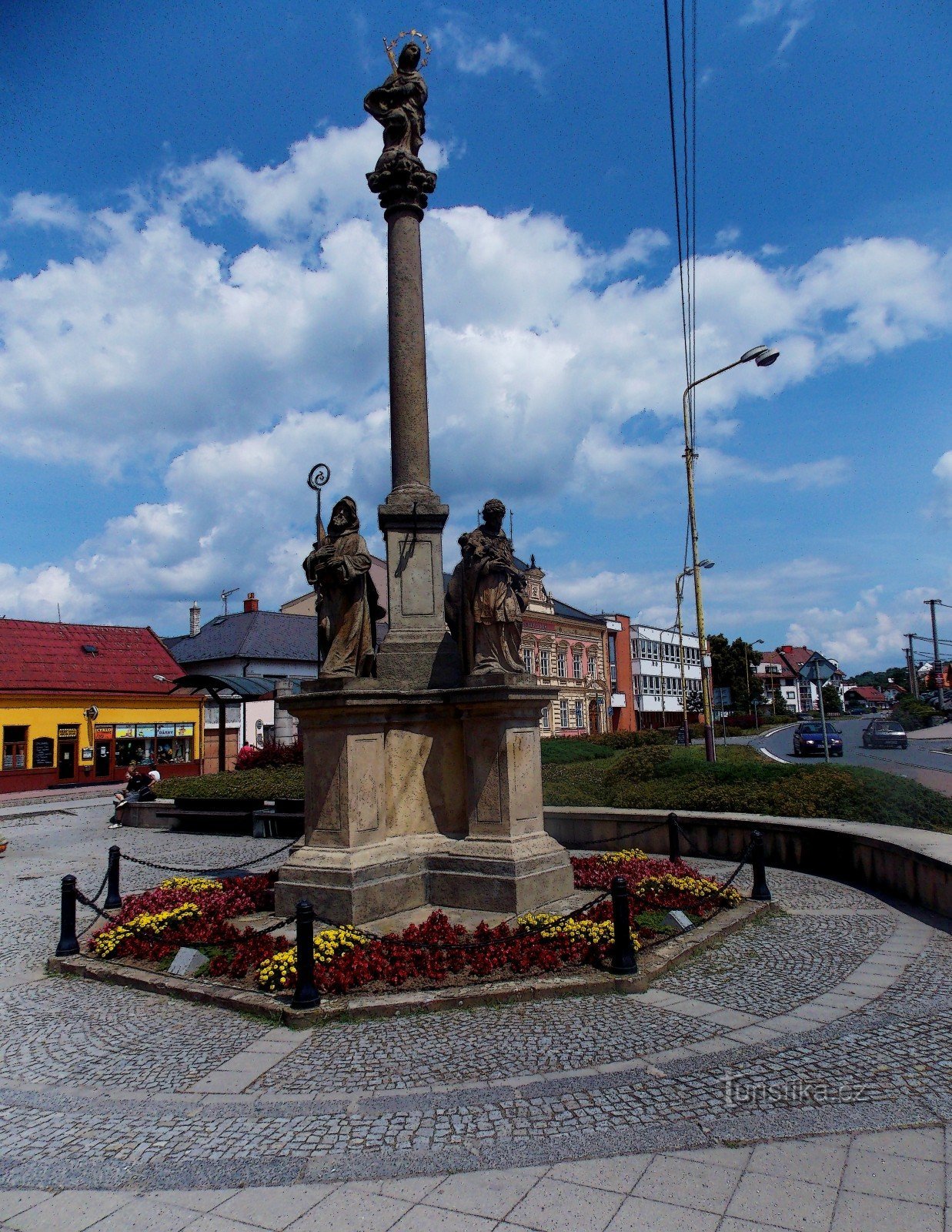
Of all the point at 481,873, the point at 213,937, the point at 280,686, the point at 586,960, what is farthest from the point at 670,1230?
the point at 280,686

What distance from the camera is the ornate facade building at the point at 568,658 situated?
190 feet

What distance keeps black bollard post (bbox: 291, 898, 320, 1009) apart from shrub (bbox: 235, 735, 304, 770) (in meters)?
17.4

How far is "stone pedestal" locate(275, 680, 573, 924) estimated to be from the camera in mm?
7910

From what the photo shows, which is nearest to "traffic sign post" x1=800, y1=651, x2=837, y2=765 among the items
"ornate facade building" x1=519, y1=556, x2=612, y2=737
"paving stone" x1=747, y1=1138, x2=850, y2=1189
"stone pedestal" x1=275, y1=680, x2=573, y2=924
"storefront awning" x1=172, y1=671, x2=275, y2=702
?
→ "stone pedestal" x1=275, y1=680, x2=573, y2=924

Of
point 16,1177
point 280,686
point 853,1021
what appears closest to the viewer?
point 16,1177

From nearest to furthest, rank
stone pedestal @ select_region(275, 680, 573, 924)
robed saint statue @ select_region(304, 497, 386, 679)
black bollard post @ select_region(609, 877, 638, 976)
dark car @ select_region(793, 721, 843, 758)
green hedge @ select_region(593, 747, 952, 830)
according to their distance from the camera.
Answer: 1. black bollard post @ select_region(609, 877, 638, 976)
2. stone pedestal @ select_region(275, 680, 573, 924)
3. robed saint statue @ select_region(304, 497, 386, 679)
4. green hedge @ select_region(593, 747, 952, 830)
5. dark car @ select_region(793, 721, 843, 758)

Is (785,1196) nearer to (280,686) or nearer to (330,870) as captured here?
(330,870)

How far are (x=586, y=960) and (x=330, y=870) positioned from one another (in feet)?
8.09

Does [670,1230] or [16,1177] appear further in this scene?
[16,1177]

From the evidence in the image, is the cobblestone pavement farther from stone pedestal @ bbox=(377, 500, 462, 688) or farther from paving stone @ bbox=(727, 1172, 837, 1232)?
stone pedestal @ bbox=(377, 500, 462, 688)

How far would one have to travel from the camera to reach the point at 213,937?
765 centimetres

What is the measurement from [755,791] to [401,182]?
9.99 meters

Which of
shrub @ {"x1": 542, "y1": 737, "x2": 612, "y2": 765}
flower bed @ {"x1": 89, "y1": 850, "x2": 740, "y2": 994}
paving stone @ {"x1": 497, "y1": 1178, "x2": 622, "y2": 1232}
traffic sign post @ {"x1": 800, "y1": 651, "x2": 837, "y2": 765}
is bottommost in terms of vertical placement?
paving stone @ {"x1": 497, "y1": 1178, "x2": 622, "y2": 1232}

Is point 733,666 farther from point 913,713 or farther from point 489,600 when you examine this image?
point 489,600
